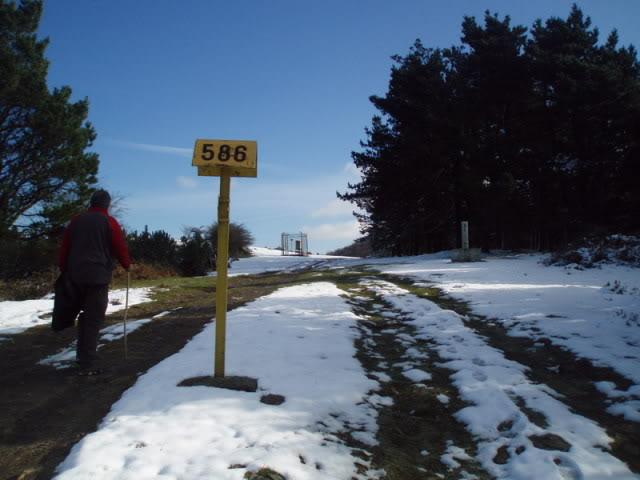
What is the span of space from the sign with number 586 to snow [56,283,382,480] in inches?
77.8

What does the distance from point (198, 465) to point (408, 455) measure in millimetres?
1388

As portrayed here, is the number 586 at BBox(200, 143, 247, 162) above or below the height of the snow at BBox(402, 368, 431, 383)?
above

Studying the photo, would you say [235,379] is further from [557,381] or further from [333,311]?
[333,311]

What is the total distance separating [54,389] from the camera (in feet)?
13.3

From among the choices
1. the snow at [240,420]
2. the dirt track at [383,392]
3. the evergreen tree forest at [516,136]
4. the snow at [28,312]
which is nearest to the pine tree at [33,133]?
the snow at [28,312]

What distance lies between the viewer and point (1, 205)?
47.7ft

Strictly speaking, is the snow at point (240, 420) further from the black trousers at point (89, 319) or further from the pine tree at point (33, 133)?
the pine tree at point (33, 133)

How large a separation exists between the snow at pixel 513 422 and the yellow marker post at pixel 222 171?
2.14 m

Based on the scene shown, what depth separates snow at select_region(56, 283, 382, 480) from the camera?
2.58 m

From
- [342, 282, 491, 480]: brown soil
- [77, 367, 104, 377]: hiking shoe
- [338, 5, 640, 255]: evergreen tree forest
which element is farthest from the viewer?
[338, 5, 640, 255]: evergreen tree forest

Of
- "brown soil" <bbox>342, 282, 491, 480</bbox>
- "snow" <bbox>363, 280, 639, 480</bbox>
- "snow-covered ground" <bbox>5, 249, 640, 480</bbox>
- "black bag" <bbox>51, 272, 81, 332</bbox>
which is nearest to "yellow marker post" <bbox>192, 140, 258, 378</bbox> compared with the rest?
"snow-covered ground" <bbox>5, 249, 640, 480</bbox>

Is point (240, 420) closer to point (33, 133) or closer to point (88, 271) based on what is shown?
point (88, 271)

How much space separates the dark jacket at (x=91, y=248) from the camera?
14.8 ft

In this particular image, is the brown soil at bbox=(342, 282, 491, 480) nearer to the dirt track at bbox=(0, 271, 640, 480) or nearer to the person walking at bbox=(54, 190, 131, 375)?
the dirt track at bbox=(0, 271, 640, 480)
